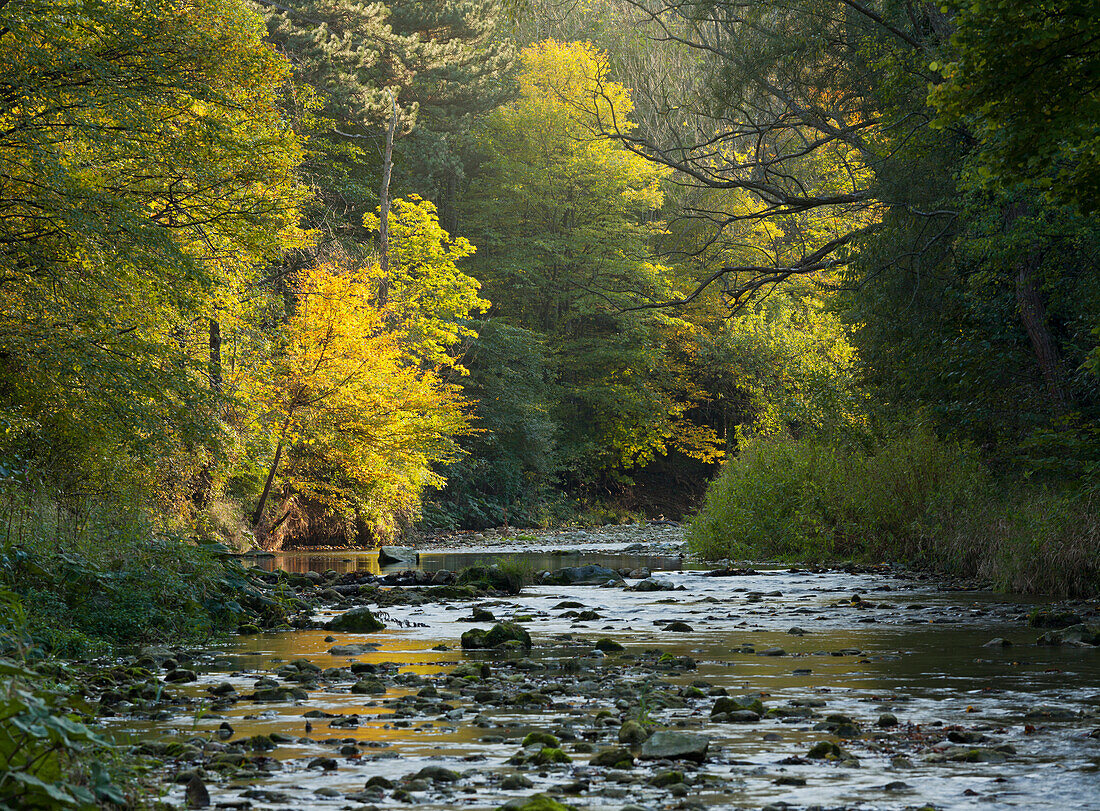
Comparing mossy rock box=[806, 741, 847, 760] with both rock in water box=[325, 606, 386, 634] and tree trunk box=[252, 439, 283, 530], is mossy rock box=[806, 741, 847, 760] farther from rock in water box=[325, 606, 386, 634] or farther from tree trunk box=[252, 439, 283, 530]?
tree trunk box=[252, 439, 283, 530]

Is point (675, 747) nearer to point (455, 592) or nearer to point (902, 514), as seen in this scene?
point (455, 592)

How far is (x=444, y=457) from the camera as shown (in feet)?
116

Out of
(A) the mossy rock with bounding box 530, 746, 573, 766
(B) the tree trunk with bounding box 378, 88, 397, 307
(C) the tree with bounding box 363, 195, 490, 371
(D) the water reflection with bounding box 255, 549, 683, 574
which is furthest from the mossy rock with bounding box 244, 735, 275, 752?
(C) the tree with bounding box 363, 195, 490, 371

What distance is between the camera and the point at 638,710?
6.27m

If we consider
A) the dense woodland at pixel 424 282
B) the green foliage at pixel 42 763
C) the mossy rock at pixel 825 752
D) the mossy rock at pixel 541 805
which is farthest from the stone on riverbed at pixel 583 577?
the green foliage at pixel 42 763

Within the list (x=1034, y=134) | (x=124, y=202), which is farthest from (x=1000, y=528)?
(x=124, y=202)

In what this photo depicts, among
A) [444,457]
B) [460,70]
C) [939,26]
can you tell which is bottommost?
[444,457]

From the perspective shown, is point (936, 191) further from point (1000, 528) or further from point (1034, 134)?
point (1034, 134)

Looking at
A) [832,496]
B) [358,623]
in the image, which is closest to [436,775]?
[358,623]

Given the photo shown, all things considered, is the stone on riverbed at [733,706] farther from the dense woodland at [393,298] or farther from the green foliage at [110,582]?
the green foliage at [110,582]

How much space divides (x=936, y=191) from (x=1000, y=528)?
602 cm

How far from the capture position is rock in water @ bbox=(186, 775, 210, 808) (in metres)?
4.15

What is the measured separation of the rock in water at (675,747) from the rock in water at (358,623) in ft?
20.7

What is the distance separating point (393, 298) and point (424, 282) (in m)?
1.27
